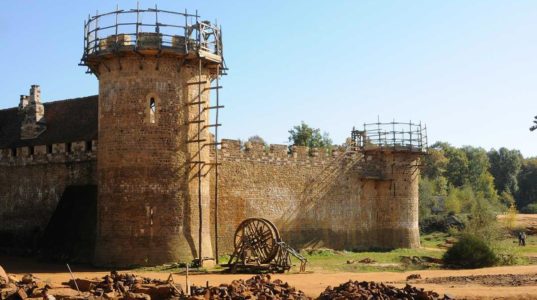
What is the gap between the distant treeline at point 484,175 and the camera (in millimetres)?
76681

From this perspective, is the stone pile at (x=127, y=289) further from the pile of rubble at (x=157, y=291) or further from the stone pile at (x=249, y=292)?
the stone pile at (x=249, y=292)

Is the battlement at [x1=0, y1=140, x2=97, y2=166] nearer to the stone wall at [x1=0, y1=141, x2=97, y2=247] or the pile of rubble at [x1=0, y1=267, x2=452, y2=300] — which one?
the stone wall at [x1=0, y1=141, x2=97, y2=247]

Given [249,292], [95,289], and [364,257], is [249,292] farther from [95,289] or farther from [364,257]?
[364,257]

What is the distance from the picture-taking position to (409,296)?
54.7ft

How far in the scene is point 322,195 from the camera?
33656 millimetres

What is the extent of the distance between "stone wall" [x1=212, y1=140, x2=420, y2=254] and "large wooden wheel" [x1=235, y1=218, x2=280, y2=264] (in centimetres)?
356

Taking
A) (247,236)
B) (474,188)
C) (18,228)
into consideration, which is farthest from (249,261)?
(474,188)

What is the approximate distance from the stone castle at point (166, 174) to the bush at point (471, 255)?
255 inches

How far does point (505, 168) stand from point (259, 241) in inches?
2944

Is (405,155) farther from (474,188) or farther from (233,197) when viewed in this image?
(474,188)

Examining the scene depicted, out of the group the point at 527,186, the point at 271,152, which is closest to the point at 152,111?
the point at 271,152

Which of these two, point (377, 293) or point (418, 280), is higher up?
point (377, 293)

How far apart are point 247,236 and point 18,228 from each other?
12053mm

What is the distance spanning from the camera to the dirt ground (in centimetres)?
1897
